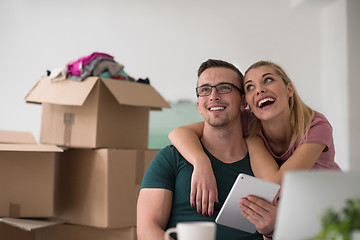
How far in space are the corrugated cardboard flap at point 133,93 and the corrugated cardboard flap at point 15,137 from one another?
55cm

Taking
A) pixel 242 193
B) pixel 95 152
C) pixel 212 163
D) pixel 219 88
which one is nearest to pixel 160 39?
pixel 95 152

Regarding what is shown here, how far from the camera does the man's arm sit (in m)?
1.29

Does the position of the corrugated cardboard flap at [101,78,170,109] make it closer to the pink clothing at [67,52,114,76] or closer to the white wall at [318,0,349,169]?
the pink clothing at [67,52,114,76]

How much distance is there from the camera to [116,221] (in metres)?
1.91

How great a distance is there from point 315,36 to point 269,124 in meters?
2.54

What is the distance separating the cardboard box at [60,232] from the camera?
1.95m

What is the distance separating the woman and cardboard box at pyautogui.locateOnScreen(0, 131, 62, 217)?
76 cm

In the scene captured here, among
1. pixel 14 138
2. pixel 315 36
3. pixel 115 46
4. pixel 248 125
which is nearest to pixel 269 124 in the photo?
pixel 248 125

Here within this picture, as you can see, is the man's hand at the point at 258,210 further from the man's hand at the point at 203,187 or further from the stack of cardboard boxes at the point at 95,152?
the stack of cardboard boxes at the point at 95,152

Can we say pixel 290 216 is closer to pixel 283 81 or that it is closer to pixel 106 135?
pixel 283 81

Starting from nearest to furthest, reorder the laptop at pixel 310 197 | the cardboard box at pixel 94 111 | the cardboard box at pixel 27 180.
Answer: the laptop at pixel 310 197 → the cardboard box at pixel 27 180 → the cardboard box at pixel 94 111

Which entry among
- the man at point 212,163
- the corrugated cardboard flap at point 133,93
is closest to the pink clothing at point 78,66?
the corrugated cardboard flap at point 133,93

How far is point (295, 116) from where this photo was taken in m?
1.55

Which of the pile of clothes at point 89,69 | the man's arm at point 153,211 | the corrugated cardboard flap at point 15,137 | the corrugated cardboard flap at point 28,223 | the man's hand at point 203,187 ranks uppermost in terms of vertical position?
the pile of clothes at point 89,69
